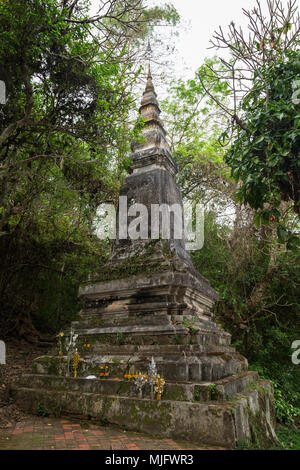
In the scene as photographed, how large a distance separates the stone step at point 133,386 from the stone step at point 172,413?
10 cm

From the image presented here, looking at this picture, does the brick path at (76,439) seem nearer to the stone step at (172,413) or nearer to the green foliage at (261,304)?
the stone step at (172,413)

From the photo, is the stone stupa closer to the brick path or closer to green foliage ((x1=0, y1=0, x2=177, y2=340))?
the brick path

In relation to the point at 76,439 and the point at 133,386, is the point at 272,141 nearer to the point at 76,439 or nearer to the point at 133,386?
the point at 133,386

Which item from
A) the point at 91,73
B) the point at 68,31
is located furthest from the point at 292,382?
the point at 68,31

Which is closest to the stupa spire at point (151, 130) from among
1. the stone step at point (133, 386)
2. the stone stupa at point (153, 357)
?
the stone stupa at point (153, 357)

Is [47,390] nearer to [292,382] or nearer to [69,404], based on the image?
[69,404]

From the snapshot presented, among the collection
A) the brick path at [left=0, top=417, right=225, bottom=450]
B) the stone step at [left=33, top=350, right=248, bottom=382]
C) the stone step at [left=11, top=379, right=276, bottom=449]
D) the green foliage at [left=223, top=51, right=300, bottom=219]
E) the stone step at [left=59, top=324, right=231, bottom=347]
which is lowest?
the brick path at [left=0, top=417, right=225, bottom=450]

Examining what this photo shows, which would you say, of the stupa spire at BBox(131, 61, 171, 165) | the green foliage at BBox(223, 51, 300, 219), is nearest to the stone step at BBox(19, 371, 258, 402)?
the green foliage at BBox(223, 51, 300, 219)

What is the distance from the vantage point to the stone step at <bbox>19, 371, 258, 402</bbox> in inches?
128

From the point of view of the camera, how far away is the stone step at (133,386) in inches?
128

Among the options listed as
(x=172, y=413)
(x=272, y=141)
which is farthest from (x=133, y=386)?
(x=272, y=141)

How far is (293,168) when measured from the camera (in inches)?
133

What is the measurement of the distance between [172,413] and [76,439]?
38.1 inches

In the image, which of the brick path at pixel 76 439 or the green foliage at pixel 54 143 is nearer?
the brick path at pixel 76 439
